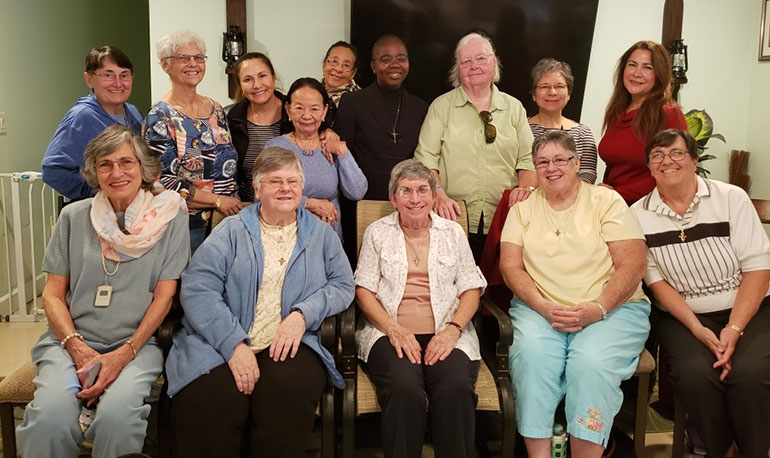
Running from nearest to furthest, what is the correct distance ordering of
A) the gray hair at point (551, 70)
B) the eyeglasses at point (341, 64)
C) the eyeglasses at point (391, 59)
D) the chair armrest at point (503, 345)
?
the chair armrest at point (503, 345)
the eyeglasses at point (391, 59)
the gray hair at point (551, 70)
the eyeglasses at point (341, 64)

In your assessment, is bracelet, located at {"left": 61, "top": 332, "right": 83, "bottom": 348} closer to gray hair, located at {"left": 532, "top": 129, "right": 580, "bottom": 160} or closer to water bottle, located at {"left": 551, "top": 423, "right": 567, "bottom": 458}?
water bottle, located at {"left": 551, "top": 423, "right": 567, "bottom": 458}

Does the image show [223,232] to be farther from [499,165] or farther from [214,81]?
[214,81]

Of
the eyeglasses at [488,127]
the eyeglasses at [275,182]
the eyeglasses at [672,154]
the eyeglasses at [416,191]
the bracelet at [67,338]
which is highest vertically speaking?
the eyeglasses at [488,127]

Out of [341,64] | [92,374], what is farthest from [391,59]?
[92,374]

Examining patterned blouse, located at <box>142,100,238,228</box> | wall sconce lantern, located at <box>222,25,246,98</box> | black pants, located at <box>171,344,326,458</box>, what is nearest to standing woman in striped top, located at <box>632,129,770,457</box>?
black pants, located at <box>171,344,326,458</box>

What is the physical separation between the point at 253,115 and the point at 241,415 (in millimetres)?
1388

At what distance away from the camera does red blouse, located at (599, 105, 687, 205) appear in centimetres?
283

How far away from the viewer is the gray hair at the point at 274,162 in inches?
89.0

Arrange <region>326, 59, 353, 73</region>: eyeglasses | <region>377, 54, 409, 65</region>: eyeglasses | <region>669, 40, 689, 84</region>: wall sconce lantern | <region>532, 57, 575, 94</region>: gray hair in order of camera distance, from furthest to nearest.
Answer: <region>669, 40, 689, 84</region>: wall sconce lantern → <region>326, 59, 353, 73</region>: eyeglasses → <region>532, 57, 575, 94</region>: gray hair → <region>377, 54, 409, 65</region>: eyeglasses

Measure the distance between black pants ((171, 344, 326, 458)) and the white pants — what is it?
0.14 metres

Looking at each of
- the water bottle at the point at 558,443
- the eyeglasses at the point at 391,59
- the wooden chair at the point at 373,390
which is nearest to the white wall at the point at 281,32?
the eyeglasses at the point at 391,59

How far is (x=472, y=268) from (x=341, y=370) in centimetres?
64

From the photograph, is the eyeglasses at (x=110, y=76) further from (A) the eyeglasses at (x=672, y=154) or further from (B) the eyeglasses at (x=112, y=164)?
(A) the eyeglasses at (x=672, y=154)

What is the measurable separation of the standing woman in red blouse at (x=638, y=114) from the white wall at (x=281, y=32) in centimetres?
181
